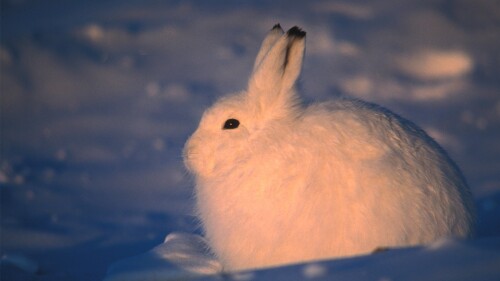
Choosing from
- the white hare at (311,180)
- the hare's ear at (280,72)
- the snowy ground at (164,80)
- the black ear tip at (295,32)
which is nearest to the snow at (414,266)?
the white hare at (311,180)

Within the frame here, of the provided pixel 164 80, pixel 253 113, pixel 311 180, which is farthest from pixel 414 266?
pixel 164 80

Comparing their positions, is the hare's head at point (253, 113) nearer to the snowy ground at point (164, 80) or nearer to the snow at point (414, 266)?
the snow at point (414, 266)

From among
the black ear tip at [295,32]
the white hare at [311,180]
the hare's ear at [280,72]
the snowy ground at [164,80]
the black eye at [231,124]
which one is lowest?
Answer: the white hare at [311,180]

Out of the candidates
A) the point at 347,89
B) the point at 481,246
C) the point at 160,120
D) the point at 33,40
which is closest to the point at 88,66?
the point at 33,40

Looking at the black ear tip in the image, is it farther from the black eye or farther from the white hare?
the black eye

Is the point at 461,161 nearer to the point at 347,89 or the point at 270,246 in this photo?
the point at 347,89

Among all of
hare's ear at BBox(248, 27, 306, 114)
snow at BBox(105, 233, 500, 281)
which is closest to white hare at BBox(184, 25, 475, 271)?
hare's ear at BBox(248, 27, 306, 114)

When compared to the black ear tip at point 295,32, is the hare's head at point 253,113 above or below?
below

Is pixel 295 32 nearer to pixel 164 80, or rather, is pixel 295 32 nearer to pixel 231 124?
pixel 231 124
